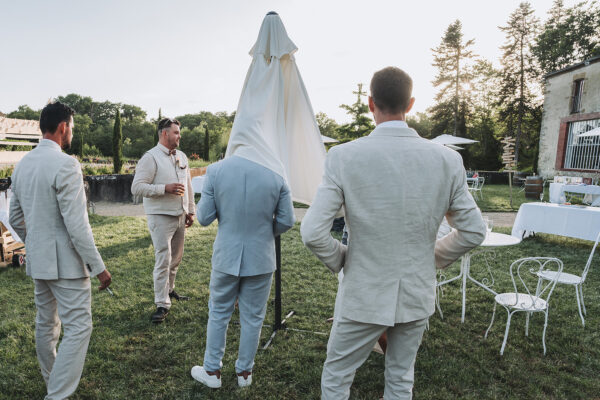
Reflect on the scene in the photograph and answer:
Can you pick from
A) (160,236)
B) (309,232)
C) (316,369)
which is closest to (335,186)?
(309,232)

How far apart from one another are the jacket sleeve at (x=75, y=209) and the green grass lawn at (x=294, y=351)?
1152mm

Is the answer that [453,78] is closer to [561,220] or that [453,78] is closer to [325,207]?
[561,220]

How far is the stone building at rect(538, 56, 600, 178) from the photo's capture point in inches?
661

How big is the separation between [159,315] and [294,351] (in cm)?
152

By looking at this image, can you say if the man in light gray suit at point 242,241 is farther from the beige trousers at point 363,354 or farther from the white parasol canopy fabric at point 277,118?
the beige trousers at point 363,354

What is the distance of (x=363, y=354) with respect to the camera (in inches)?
67.9

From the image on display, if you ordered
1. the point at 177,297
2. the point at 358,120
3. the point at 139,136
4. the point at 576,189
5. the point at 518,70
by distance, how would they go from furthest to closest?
1. the point at 139,136
2. the point at 518,70
3. the point at 358,120
4. the point at 576,189
5. the point at 177,297

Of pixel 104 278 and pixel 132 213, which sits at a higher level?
pixel 104 278

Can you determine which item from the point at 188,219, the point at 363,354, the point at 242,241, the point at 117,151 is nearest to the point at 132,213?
the point at 117,151

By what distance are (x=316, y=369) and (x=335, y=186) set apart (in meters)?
1.98

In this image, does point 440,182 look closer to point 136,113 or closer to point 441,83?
point 441,83

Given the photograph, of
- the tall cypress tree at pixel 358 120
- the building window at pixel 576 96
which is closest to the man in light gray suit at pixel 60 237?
the tall cypress tree at pixel 358 120

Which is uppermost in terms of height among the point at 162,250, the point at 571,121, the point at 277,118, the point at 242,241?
the point at 571,121

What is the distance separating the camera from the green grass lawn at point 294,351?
8.62 ft
